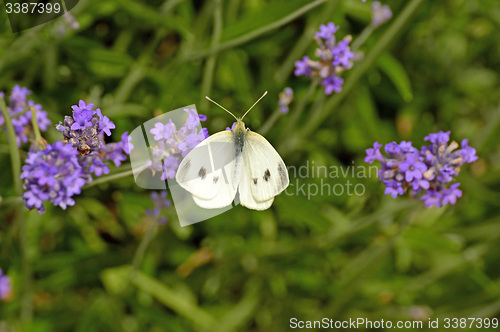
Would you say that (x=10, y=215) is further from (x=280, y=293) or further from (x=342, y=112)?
(x=342, y=112)

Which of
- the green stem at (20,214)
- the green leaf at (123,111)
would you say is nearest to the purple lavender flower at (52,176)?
the green stem at (20,214)

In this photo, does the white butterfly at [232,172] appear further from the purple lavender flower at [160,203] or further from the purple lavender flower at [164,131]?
the purple lavender flower at [160,203]

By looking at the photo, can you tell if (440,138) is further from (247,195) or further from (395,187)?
(247,195)

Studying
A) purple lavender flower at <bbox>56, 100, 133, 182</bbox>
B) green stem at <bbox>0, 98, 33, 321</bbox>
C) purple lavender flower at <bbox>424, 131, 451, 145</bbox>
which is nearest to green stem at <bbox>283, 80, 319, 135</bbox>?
purple lavender flower at <bbox>424, 131, 451, 145</bbox>

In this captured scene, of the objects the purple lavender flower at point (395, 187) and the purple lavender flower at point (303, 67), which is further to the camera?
the purple lavender flower at point (303, 67)

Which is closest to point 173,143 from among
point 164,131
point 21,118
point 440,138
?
point 164,131

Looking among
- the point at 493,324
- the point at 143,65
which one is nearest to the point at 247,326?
the point at 493,324

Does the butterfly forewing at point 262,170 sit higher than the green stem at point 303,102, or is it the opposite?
the green stem at point 303,102
